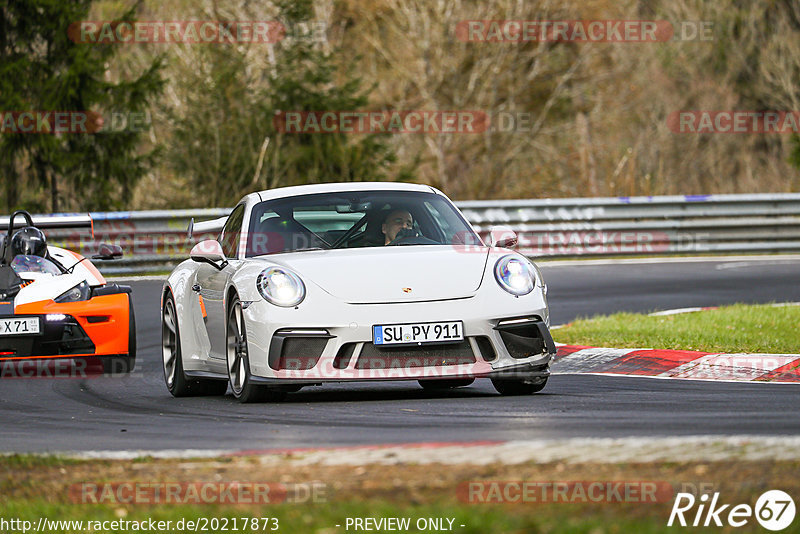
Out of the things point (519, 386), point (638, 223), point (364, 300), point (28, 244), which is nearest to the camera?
point (364, 300)

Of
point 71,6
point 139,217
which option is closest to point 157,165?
point 71,6

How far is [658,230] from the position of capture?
2253 centimetres

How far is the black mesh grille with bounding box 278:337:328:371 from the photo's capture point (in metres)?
8.36

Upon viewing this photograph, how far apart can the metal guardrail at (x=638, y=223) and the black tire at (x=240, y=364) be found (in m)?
12.3

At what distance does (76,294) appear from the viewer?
39.5ft

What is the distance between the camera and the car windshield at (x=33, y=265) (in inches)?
477

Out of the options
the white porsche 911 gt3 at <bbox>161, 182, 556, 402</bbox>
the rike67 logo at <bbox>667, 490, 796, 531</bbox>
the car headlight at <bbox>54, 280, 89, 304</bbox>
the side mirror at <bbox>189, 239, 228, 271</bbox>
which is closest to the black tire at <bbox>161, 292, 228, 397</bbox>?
the white porsche 911 gt3 at <bbox>161, 182, 556, 402</bbox>

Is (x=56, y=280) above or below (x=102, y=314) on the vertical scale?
above

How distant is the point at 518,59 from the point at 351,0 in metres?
5.29

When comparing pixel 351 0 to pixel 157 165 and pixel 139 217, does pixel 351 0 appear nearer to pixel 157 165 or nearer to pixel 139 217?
pixel 157 165

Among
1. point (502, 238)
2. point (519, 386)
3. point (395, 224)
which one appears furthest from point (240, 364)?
point (502, 238)

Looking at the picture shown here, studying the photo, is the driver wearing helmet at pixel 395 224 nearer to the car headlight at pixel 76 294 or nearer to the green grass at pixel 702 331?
the green grass at pixel 702 331

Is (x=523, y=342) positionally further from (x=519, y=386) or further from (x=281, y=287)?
(x=281, y=287)

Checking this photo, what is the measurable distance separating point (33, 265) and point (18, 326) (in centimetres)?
84
